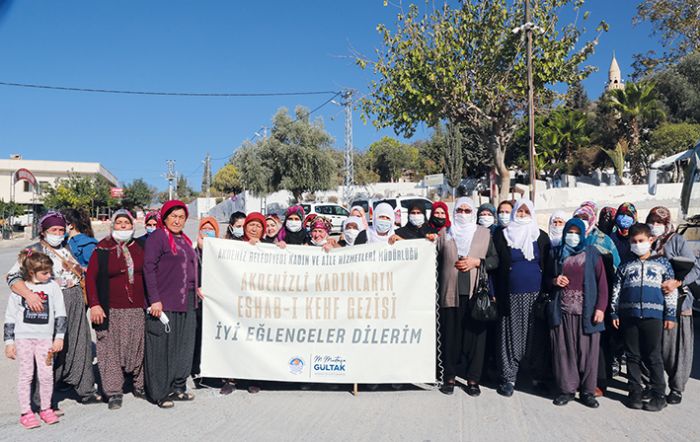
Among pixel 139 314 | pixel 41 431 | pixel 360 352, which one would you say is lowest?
pixel 41 431

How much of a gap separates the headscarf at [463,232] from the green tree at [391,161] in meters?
64.7

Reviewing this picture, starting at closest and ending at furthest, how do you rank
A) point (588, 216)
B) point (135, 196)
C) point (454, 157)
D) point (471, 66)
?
point (588, 216) < point (471, 66) < point (454, 157) < point (135, 196)

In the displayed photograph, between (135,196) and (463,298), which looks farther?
(135,196)

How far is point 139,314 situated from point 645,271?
14.1 ft

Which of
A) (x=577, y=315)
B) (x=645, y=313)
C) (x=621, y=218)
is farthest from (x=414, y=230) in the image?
(x=621, y=218)

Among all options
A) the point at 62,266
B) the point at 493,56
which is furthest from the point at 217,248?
the point at 493,56

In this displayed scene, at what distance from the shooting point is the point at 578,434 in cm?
399

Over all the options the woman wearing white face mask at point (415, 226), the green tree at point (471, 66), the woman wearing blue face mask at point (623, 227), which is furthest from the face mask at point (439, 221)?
the green tree at point (471, 66)

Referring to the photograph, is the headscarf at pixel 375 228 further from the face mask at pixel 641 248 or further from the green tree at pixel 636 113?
the green tree at pixel 636 113

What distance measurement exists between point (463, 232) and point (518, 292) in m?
0.73

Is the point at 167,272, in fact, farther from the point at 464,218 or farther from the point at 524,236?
the point at 524,236

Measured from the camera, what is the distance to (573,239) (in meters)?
4.69

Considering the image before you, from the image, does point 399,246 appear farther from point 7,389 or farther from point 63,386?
point 7,389

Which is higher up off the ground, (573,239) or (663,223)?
(663,223)
